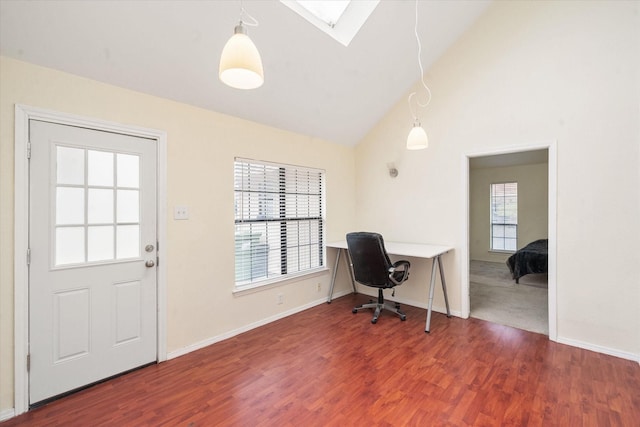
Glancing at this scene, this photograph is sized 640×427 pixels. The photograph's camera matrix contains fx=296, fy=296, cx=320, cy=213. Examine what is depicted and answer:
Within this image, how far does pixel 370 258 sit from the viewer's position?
327 centimetres

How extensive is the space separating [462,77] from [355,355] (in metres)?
3.25

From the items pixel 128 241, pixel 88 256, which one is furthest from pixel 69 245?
pixel 128 241

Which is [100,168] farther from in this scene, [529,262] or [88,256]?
[529,262]

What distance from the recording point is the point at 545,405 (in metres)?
1.95

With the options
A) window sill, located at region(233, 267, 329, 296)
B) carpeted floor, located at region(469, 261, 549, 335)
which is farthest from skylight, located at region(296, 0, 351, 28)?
carpeted floor, located at region(469, 261, 549, 335)

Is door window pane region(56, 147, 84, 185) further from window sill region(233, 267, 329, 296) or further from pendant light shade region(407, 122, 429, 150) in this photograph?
pendant light shade region(407, 122, 429, 150)

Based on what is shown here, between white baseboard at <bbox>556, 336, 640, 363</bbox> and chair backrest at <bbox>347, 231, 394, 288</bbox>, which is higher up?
chair backrest at <bbox>347, 231, 394, 288</bbox>

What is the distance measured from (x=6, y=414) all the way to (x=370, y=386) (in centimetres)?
238

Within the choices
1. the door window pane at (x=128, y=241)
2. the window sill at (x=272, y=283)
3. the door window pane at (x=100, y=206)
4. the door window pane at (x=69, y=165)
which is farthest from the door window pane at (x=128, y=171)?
the window sill at (x=272, y=283)

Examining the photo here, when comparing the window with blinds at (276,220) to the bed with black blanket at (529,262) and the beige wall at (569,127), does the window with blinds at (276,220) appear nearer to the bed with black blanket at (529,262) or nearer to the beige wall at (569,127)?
the beige wall at (569,127)

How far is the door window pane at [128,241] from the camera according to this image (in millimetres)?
2355

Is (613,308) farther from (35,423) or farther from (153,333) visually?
(35,423)

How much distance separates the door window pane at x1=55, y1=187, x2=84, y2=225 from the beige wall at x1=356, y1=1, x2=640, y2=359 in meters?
3.53

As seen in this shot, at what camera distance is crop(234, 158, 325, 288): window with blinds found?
10.5 ft
